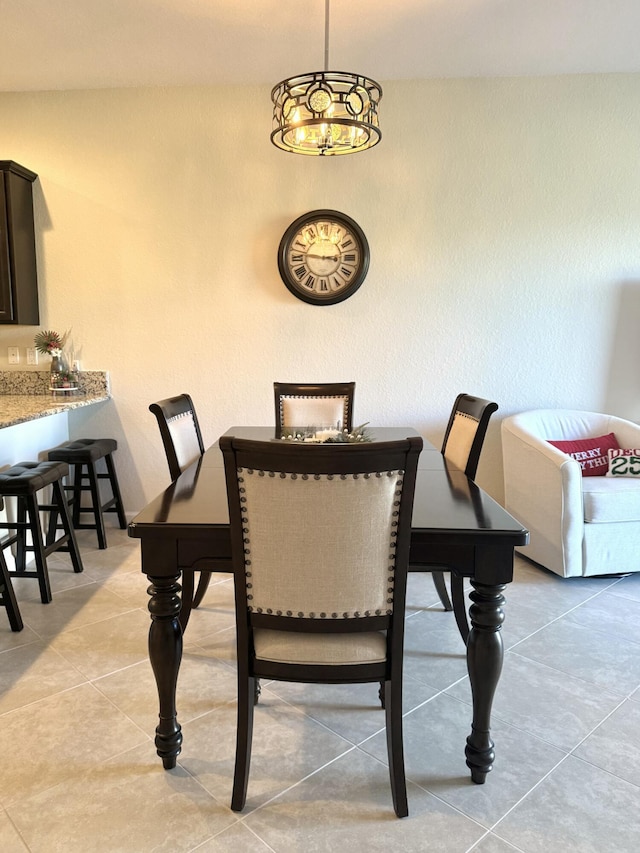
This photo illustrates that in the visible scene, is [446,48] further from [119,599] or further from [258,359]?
[119,599]

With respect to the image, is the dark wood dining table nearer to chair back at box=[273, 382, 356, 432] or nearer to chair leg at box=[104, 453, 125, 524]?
chair back at box=[273, 382, 356, 432]

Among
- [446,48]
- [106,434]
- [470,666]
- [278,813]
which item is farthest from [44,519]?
[446,48]

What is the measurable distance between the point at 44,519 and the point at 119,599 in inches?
40.7

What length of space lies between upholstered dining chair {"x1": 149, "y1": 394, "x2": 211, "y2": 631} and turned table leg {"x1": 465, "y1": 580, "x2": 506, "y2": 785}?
A: 1036 mm

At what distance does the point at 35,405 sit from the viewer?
3.33m

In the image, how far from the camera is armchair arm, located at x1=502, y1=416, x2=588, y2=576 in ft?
9.71

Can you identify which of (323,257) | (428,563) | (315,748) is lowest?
(315,748)

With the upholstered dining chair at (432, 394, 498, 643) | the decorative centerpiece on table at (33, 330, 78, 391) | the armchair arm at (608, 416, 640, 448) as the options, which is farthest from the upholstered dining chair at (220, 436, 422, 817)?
the decorative centerpiece on table at (33, 330, 78, 391)

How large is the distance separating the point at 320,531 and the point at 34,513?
77.7 inches

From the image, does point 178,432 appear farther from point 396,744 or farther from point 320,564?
point 396,744

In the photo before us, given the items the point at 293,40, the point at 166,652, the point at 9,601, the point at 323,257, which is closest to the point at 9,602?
the point at 9,601

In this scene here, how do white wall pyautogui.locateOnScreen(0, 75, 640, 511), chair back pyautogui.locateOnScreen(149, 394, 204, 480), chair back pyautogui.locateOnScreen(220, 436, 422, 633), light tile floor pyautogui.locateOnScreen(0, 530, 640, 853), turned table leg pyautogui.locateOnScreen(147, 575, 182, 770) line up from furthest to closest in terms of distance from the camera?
white wall pyautogui.locateOnScreen(0, 75, 640, 511)
chair back pyautogui.locateOnScreen(149, 394, 204, 480)
turned table leg pyautogui.locateOnScreen(147, 575, 182, 770)
light tile floor pyautogui.locateOnScreen(0, 530, 640, 853)
chair back pyautogui.locateOnScreen(220, 436, 422, 633)

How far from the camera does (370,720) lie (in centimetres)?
197

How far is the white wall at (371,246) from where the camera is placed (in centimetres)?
364
